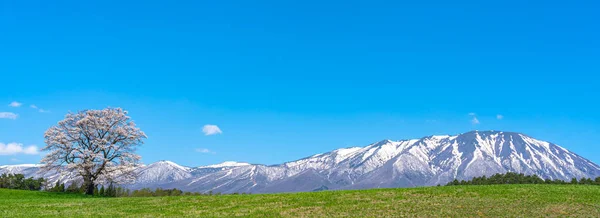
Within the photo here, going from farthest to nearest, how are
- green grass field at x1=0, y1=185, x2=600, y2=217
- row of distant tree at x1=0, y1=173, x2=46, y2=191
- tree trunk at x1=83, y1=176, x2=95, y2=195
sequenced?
row of distant tree at x1=0, y1=173, x2=46, y2=191
tree trunk at x1=83, y1=176, x2=95, y2=195
green grass field at x1=0, y1=185, x2=600, y2=217

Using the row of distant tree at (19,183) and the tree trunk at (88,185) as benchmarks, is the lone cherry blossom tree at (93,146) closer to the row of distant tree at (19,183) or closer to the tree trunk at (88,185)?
the tree trunk at (88,185)

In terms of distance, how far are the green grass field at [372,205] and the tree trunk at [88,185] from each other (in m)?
25.4

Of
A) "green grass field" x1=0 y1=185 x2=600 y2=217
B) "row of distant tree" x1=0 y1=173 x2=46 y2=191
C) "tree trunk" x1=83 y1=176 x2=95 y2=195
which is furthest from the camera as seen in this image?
"row of distant tree" x1=0 y1=173 x2=46 y2=191

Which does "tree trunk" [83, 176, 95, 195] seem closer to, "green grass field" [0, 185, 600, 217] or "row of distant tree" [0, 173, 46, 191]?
"row of distant tree" [0, 173, 46, 191]

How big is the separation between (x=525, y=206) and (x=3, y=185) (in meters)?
85.6

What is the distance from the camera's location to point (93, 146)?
237 ft

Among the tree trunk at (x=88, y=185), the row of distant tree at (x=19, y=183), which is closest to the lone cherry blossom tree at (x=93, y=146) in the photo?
the tree trunk at (x=88, y=185)

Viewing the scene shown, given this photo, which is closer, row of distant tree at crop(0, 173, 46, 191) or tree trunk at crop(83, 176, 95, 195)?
tree trunk at crop(83, 176, 95, 195)

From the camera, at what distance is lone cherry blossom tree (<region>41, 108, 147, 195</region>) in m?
71.1

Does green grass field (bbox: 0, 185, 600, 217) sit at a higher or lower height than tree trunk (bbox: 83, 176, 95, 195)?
lower

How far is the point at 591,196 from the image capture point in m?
43.1

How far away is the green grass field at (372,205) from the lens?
36.7 metres

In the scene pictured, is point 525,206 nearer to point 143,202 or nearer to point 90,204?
point 143,202

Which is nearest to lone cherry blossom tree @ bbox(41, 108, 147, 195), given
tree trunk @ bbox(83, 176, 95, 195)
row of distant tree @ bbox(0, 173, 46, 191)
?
tree trunk @ bbox(83, 176, 95, 195)
